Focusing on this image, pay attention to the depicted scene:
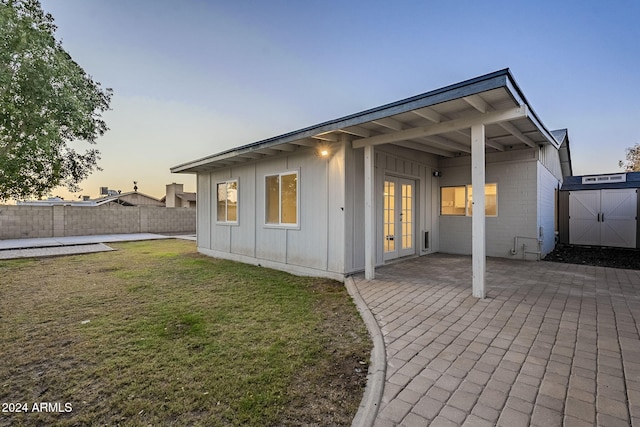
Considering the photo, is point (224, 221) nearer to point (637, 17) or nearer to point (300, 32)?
point (300, 32)

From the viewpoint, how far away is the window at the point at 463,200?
25.1 feet

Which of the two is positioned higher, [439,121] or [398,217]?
[439,121]

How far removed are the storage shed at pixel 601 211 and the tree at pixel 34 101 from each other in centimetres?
1586

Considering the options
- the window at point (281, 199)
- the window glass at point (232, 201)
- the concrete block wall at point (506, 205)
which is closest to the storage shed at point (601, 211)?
the concrete block wall at point (506, 205)

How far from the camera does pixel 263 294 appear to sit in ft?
14.9

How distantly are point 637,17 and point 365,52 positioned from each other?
8.33 m

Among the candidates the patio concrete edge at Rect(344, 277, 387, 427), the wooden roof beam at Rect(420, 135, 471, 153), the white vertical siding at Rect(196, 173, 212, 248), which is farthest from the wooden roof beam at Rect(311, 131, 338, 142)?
the white vertical siding at Rect(196, 173, 212, 248)

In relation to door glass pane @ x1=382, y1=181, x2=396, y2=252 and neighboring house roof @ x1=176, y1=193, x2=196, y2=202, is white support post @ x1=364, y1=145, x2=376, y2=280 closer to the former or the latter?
door glass pane @ x1=382, y1=181, x2=396, y2=252

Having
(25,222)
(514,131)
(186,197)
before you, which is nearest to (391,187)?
(514,131)

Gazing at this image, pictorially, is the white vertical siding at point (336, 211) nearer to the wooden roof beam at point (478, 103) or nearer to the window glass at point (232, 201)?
the wooden roof beam at point (478, 103)

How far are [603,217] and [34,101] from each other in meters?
17.0

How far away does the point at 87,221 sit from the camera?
15.2 metres

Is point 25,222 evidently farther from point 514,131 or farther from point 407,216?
point 514,131

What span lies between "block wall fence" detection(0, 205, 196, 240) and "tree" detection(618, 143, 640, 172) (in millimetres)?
Answer: 30308
